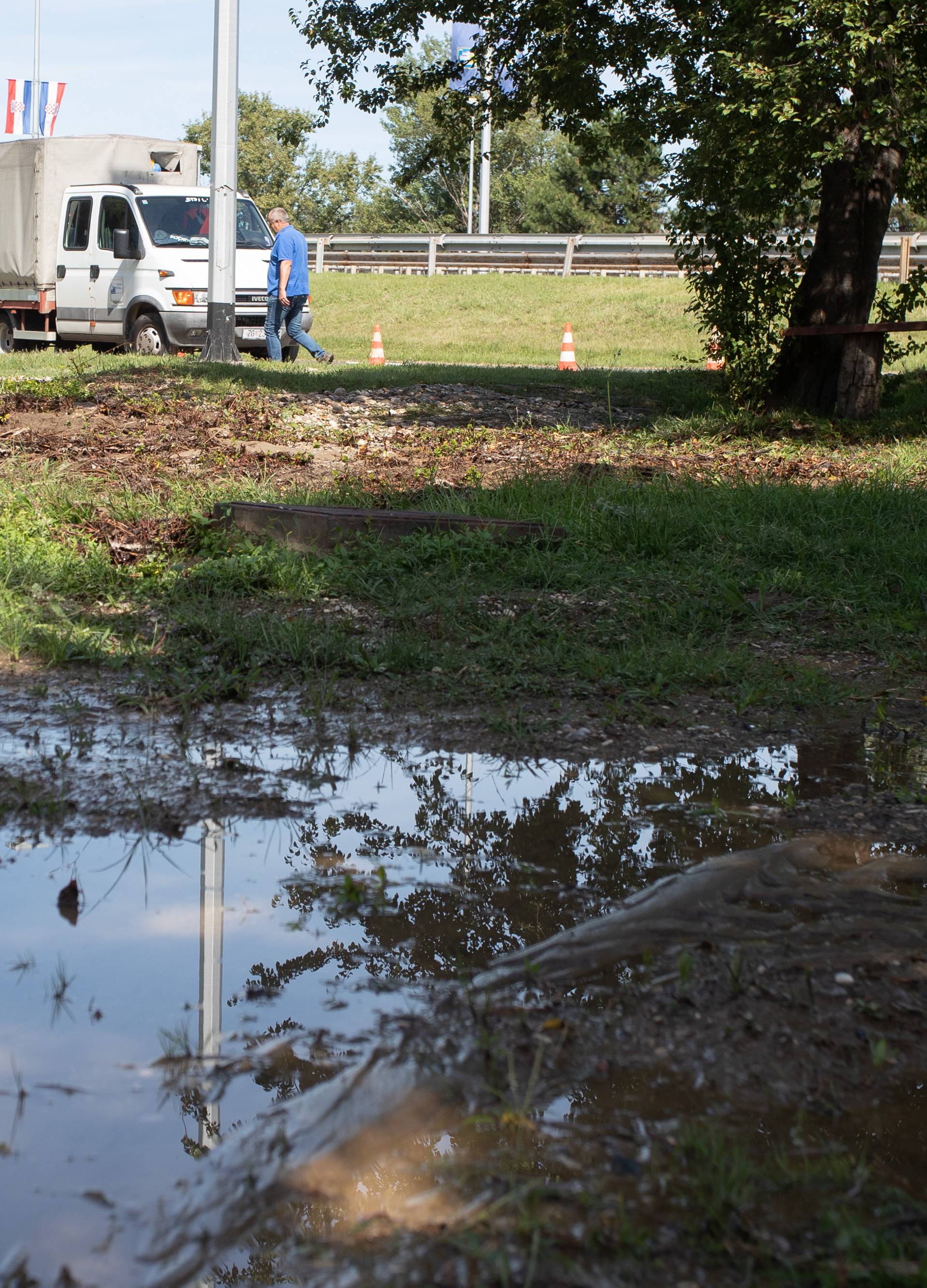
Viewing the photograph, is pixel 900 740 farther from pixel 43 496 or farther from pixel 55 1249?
pixel 43 496

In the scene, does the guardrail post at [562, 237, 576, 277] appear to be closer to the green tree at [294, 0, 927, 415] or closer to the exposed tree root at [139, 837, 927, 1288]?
the green tree at [294, 0, 927, 415]

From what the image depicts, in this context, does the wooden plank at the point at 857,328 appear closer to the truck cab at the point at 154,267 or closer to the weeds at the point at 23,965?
the truck cab at the point at 154,267

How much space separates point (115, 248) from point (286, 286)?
9.59 ft

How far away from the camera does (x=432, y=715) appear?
4.18m

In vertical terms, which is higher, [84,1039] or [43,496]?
[43,496]

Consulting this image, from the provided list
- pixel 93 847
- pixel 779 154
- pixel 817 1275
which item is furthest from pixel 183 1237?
pixel 779 154

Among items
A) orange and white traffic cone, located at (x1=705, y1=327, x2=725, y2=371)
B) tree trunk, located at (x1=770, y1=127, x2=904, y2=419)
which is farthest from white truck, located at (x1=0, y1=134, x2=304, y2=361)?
tree trunk, located at (x1=770, y1=127, x2=904, y2=419)

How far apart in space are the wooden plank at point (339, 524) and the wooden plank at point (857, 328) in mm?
5210

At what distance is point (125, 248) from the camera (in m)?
15.7

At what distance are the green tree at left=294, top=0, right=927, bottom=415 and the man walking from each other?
5.61 ft

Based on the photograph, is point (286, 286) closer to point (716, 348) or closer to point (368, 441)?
point (716, 348)

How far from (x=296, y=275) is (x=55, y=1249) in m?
13.9

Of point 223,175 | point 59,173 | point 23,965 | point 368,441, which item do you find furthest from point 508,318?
point 23,965

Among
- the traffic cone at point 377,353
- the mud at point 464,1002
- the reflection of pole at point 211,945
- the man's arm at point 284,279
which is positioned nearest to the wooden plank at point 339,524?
the mud at point 464,1002
